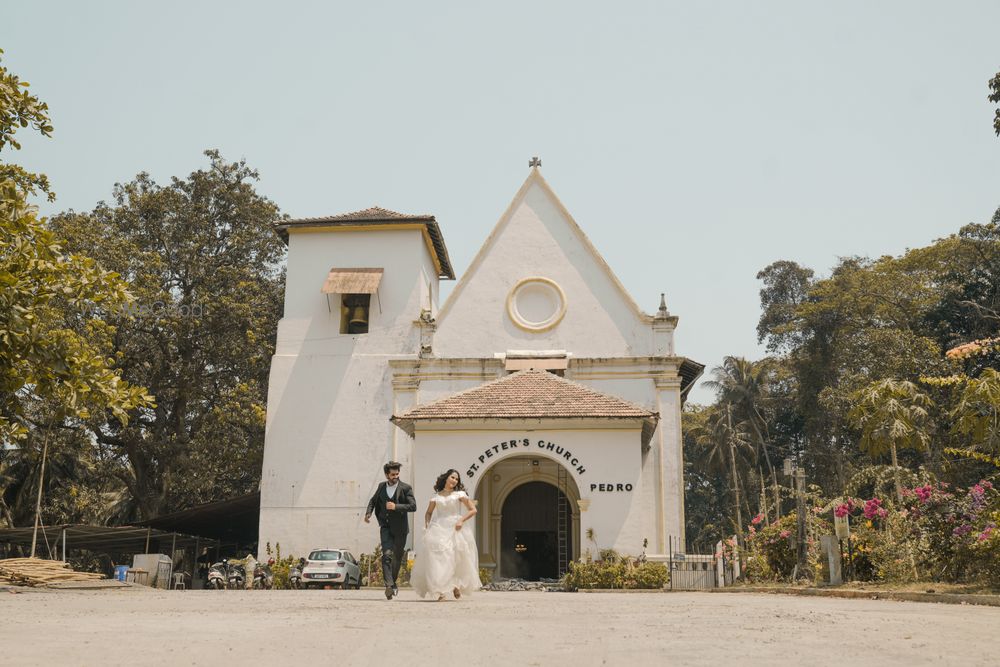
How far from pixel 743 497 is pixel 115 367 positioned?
1615 inches

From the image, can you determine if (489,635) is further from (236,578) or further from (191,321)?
(191,321)

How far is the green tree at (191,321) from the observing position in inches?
1459

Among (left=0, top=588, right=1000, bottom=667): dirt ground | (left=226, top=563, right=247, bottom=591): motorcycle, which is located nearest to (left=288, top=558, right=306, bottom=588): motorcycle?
(left=226, top=563, right=247, bottom=591): motorcycle

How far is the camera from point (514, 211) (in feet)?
109

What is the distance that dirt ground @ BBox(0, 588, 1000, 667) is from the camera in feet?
23.0

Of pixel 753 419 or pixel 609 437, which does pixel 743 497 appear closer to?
pixel 753 419

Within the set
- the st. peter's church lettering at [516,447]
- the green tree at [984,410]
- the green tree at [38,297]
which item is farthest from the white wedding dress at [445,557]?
the st. peter's church lettering at [516,447]

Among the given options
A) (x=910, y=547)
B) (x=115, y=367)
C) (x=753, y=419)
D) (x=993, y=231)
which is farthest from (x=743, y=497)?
(x=910, y=547)

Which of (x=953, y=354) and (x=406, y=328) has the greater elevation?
(x=406, y=328)

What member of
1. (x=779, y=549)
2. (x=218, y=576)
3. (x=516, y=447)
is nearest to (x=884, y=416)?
(x=779, y=549)

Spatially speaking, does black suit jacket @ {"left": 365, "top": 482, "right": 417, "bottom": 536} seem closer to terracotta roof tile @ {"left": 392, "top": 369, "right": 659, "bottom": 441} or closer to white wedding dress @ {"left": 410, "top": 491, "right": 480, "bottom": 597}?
white wedding dress @ {"left": 410, "top": 491, "right": 480, "bottom": 597}

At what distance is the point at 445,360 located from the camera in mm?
31531

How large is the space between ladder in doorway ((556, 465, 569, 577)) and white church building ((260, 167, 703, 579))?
0.05 meters

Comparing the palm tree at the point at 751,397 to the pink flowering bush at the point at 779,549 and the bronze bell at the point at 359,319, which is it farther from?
the pink flowering bush at the point at 779,549
